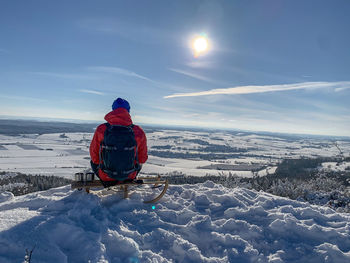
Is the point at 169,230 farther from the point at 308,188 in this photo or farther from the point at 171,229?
the point at 308,188

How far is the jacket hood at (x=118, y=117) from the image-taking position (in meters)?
7.07

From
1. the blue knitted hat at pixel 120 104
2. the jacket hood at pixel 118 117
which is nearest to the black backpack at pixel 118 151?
the jacket hood at pixel 118 117

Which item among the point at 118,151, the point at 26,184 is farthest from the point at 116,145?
the point at 26,184

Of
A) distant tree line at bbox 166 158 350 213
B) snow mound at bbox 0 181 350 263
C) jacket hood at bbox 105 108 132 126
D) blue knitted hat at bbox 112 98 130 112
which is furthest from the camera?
distant tree line at bbox 166 158 350 213

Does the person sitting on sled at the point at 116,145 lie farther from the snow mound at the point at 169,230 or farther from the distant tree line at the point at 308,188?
the distant tree line at the point at 308,188

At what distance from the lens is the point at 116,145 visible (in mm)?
6949

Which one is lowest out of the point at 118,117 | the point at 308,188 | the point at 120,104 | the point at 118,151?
the point at 308,188

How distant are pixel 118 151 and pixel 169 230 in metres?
2.65

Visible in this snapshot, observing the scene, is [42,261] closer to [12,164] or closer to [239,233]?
[239,233]

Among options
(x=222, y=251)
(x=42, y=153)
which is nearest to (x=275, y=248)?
(x=222, y=251)

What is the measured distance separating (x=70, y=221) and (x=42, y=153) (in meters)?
178

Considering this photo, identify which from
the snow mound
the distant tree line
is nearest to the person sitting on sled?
the snow mound

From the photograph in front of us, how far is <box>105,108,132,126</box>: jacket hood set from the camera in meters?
7.07

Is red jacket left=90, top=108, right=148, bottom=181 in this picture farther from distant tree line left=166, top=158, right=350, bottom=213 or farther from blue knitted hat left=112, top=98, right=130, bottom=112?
distant tree line left=166, top=158, right=350, bottom=213
